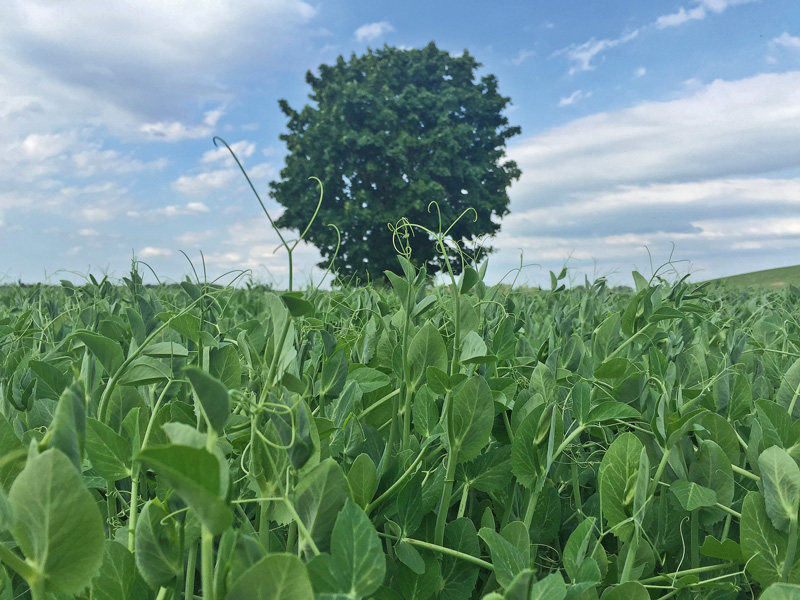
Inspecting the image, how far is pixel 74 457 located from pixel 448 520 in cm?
55

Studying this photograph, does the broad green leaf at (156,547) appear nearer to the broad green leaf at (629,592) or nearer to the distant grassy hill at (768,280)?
the broad green leaf at (629,592)

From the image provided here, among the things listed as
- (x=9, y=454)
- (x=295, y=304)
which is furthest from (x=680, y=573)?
(x=9, y=454)

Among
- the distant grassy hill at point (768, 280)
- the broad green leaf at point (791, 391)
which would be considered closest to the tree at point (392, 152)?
the distant grassy hill at point (768, 280)

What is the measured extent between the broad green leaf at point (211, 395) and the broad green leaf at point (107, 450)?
0.30 metres

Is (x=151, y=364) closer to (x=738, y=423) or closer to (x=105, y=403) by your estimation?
(x=105, y=403)

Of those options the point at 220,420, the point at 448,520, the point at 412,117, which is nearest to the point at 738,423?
the point at 448,520

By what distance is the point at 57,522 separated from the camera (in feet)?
1.48

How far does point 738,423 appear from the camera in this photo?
1.08 meters

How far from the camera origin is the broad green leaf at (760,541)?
745mm

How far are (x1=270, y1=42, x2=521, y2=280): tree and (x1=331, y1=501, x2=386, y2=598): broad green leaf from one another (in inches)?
861

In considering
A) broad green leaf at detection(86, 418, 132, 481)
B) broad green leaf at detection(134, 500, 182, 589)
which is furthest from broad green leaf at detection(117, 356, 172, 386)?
broad green leaf at detection(134, 500, 182, 589)

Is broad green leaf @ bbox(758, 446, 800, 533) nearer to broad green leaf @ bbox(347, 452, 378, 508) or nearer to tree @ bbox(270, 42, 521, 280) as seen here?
broad green leaf @ bbox(347, 452, 378, 508)

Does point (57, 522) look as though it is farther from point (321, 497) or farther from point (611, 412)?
point (611, 412)

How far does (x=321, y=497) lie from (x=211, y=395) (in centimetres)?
16
